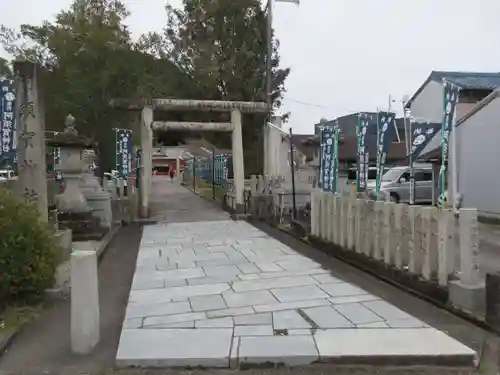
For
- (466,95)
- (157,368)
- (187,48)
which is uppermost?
(187,48)

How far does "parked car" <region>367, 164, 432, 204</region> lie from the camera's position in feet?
71.4

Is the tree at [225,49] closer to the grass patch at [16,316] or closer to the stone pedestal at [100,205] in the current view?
the stone pedestal at [100,205]

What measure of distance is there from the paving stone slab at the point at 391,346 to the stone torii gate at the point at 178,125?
11.5 m

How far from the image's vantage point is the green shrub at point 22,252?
5.39 metres

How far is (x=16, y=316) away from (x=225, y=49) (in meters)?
22.9

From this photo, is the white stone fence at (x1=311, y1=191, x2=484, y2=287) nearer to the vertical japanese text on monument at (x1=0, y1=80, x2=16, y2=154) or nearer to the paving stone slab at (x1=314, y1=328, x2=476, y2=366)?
the paving stone slab at (x1=314, y1=328, x2=476, y2=366)

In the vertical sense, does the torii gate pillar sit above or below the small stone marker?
above

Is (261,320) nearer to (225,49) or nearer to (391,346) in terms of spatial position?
(391,346)

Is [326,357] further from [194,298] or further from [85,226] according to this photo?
[85,226]

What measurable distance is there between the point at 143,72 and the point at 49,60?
3511 millimetres

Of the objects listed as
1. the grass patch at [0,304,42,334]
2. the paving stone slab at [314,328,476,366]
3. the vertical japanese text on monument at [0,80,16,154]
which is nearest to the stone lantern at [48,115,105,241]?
the vertical japanese text on monument at [0,80,16,154]

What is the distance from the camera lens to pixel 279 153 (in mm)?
17062

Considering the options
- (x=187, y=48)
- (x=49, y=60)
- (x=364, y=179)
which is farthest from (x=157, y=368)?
(x=187, y=48)

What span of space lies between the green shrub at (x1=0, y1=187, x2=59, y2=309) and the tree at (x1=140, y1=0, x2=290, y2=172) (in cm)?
2017
